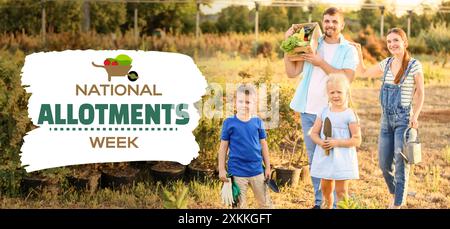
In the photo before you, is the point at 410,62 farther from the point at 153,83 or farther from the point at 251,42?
the point at 251,42

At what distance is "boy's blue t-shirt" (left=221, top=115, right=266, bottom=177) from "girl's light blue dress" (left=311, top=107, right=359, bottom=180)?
380 millimetres

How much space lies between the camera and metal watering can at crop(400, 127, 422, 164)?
15.1 ft

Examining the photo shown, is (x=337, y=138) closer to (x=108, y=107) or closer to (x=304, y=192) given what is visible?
(x=304, y=192)

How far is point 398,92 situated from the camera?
15.0 ft

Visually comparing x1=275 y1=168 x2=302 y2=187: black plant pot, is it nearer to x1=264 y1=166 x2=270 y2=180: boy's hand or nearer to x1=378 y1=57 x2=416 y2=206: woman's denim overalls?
x1=378 y1=57 x2=416 y2=206: woman's denim overalls

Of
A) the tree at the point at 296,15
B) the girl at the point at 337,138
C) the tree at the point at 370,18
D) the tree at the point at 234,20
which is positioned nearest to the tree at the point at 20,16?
the tree at the point at 234,20

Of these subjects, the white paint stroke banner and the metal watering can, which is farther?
the white paint stroke banner

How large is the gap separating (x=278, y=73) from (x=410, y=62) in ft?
21.4

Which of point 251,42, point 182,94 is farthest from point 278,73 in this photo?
point 182,94

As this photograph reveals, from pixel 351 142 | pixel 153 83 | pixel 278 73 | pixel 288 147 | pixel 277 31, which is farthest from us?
pixel 277 31

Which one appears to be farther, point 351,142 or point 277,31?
point 277,31

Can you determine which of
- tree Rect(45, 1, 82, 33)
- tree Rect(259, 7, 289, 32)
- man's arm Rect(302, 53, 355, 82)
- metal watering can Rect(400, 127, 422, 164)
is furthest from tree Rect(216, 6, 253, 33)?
man's arm Rect(302, 53, 355, 82)

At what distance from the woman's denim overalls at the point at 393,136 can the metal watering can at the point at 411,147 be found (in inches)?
1.1

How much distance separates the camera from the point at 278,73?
11102 millimetres
